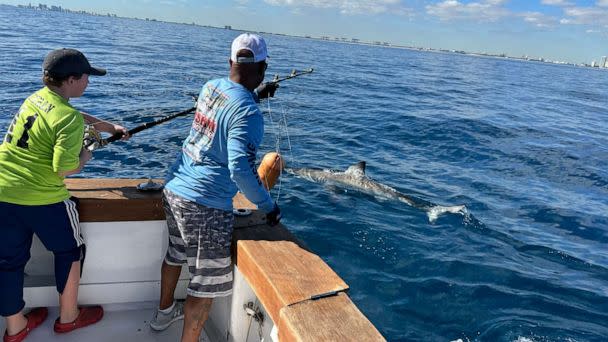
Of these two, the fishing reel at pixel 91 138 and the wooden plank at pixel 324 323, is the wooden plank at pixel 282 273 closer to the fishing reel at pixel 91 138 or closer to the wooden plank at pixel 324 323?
the wooden plank at pixel 324 323

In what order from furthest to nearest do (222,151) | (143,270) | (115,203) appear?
(143,270) < (115,203) < (222,151)

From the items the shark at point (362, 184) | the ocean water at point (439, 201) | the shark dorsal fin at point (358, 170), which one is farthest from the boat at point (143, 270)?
the shark dorsal fin at point (358, 170)

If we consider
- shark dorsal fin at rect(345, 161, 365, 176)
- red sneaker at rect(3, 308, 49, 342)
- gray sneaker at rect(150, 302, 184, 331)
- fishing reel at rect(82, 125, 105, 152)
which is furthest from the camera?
shark dorsal fin at rect(345, 161, 365, 176)

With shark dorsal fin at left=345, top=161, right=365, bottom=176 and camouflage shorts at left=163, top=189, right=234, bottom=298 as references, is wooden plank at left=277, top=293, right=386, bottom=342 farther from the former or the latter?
shark dorsal fin at left=345, top=161, right=365, bottom=176

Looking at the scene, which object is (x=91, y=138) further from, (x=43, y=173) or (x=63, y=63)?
(x=63, y=63)

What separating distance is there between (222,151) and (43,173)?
Answer: 127 cm

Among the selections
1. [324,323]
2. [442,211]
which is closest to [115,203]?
[324,323]

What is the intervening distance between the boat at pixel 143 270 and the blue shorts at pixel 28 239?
23cm

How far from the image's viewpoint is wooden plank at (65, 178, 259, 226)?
3611mm

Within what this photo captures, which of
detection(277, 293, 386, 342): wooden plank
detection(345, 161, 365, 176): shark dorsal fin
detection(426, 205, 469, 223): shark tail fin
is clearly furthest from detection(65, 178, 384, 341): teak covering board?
detection(345, 161, 365, 176): shark dorsal fin

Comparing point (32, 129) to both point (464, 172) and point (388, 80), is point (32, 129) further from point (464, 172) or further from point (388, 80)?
point (388, 80)

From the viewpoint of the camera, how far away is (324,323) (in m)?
2.48

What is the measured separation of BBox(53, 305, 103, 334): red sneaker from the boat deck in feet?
0.13

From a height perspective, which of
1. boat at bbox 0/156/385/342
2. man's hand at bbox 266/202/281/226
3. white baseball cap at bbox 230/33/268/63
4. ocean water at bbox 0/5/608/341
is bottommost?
ocean water at bbox 0/5/608/341
